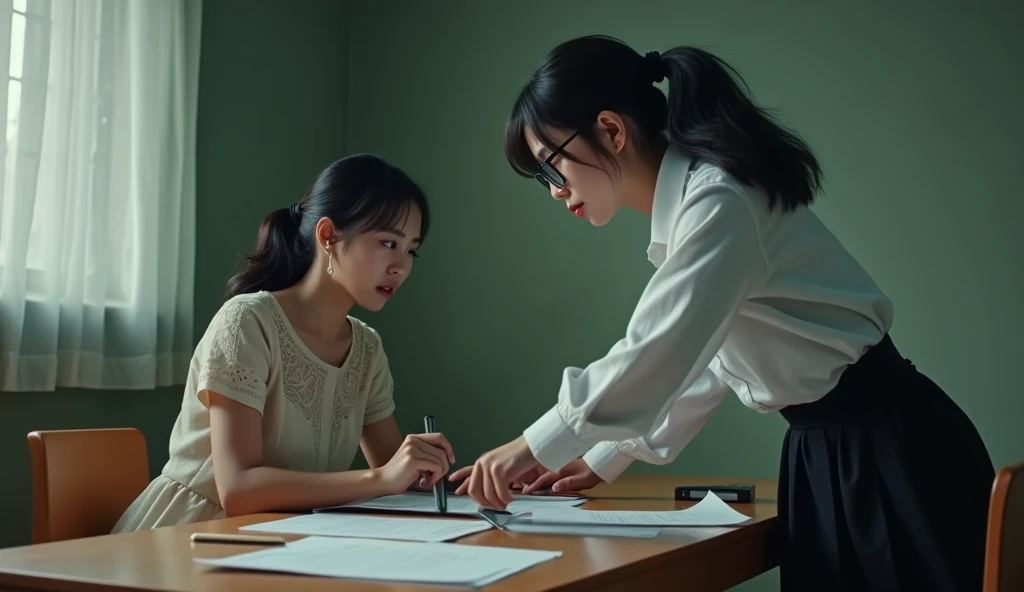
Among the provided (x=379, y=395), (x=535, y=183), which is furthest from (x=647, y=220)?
(x=379, y=395)

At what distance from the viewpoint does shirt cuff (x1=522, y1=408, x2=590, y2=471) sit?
110 centimetres

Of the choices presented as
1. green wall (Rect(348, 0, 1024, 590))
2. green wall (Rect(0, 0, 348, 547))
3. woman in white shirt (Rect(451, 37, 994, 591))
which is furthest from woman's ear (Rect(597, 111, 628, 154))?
green wall (Rect(0, 0, 348, 547))

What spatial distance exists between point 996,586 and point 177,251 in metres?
2.09

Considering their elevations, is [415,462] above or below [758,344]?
below

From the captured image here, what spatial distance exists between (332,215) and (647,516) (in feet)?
2.74

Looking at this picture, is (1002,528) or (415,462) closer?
(1002,528)

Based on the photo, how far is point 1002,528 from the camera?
89 cm

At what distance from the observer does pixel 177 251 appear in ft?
8.19

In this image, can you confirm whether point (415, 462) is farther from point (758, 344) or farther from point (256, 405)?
point (758, 344)

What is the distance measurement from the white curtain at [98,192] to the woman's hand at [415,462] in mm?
1091

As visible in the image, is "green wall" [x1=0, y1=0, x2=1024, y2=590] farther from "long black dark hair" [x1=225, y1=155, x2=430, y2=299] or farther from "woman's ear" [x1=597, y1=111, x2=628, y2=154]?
"woman's ear" [x1=597, y1=111, x2=628, y2=154]

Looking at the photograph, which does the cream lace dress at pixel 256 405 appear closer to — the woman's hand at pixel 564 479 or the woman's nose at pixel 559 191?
the woman's hand at pixel 564 479

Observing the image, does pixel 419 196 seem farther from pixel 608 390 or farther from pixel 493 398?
pixel 493 398

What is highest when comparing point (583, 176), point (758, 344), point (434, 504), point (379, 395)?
point (583, 176)
